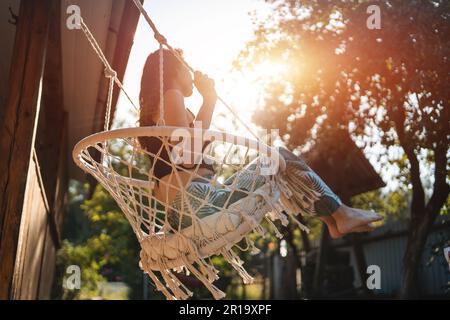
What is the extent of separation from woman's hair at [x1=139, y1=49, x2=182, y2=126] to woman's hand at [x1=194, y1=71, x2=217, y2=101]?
0.14 m

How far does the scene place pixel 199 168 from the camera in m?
2.55

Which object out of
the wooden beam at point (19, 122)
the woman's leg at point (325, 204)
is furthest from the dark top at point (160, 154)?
the wooden beam at point (19, 122)

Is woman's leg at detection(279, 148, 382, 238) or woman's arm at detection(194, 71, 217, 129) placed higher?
woman's arm at detection(194, 71, 217, 129)

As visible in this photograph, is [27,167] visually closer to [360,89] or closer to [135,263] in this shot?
[360,89]

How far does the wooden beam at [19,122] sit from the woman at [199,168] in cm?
56

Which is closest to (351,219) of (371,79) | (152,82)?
(152,82)

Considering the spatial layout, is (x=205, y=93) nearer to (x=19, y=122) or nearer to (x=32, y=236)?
(x=19, y=122)

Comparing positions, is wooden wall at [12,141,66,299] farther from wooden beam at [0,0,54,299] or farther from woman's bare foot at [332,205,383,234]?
woman's bare foot at [332,205,383,234]

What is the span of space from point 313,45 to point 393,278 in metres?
5.79

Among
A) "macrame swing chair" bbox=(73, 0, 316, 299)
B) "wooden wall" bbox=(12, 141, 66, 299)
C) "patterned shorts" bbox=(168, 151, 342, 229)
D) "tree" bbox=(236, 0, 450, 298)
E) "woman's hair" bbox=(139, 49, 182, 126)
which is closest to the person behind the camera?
"macrame swing chair" bbox=(73, 0, 316, 299)

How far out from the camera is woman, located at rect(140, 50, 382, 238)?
2500 mm

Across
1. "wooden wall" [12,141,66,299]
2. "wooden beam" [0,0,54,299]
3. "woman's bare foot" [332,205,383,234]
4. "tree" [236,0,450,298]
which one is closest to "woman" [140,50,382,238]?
"woman's bare foot" [332,205,383,234]

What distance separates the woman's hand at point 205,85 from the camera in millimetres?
2631
